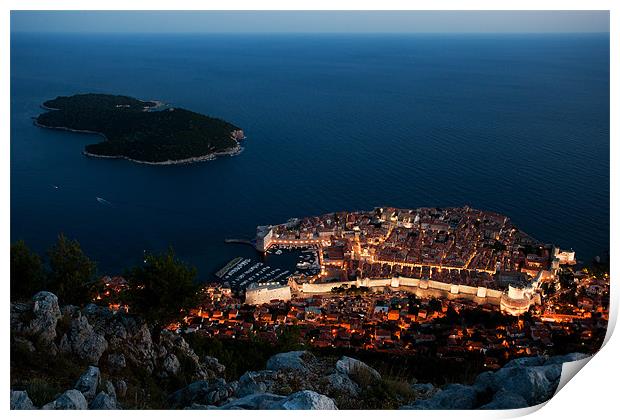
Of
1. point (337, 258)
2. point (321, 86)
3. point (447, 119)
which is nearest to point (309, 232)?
point (337, 258)

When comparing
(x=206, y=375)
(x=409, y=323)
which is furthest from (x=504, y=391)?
(x=409, y=323)

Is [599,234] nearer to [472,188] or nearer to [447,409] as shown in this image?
[472,188]

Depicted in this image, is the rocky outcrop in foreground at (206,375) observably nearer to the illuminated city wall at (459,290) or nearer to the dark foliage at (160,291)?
the dark foliage at (160,291)

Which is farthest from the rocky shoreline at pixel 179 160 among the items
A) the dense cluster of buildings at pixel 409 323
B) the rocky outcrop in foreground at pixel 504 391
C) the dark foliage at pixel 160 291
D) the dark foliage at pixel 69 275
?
the rocky outcrop in foreground at pixel 504 391

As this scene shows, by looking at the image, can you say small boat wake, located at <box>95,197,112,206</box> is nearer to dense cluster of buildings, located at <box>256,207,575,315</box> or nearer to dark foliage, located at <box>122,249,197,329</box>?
dense cluster of buildings, located at <box>256,207,575,315</box>

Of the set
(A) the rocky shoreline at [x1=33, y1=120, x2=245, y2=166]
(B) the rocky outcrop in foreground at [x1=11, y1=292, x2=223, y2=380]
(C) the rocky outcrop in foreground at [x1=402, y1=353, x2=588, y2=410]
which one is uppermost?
(C) the rocky outcrop in foreground at [x1=402, y1=353, x2=588, y2=410]

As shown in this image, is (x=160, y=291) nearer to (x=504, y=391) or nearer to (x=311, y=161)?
(x=504, y=391)

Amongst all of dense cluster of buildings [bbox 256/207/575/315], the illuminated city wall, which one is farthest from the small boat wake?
the illuminated city wall
